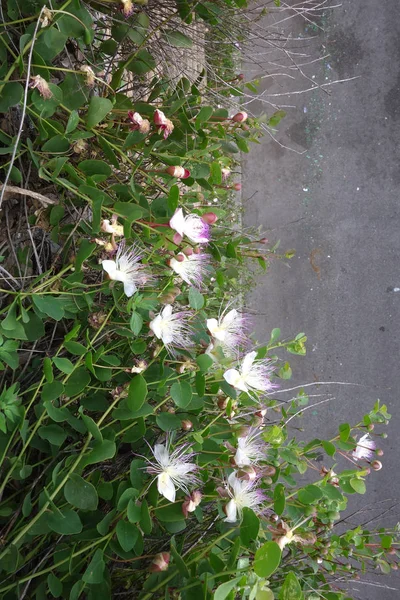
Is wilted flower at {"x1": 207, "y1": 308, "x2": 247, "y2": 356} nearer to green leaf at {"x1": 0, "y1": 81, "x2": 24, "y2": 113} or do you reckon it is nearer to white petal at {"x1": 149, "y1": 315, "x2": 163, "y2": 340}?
white petal at {"x1": 149, "y1": 315, "x2": 163, "y2": 340}

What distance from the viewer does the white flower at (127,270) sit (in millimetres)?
896

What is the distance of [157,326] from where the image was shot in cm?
94

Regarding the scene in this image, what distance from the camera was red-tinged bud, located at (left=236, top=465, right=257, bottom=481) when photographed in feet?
2.87

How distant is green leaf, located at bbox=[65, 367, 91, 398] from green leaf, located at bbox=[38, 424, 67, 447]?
0.08 m

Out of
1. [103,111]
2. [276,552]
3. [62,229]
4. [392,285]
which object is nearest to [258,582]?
[276,552]

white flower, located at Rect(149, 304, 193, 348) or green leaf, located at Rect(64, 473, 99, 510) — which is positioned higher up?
white flower, located at Rect(149, 304, 193, 348)

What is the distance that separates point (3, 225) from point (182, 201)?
16.0 inches

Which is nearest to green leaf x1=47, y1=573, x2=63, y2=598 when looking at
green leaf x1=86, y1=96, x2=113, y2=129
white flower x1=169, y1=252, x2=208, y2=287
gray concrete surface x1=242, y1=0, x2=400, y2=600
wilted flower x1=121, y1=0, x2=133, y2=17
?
white flower x1=169, y1=252, x2=208, y2=287

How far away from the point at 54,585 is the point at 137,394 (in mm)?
365

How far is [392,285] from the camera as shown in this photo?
2.79 m

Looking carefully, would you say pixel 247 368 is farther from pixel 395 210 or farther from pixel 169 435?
pixel 395 210

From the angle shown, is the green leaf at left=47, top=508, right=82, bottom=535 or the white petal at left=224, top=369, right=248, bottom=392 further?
the white petal at left=224, top=369, right=248, bottom=392

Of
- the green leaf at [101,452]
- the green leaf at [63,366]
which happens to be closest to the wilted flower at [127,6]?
the green leaf at [63,366]

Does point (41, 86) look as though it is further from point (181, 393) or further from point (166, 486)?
point (166, 486)
